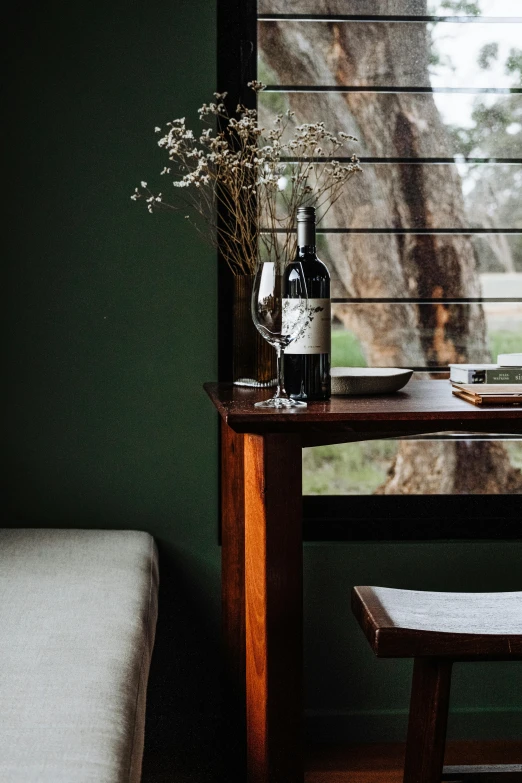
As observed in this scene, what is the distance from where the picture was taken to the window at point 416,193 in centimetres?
210

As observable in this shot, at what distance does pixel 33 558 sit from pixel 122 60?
3.93 feet

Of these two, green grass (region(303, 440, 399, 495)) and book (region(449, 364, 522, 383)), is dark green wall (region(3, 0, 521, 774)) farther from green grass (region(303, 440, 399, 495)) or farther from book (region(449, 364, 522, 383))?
book (region(449, 364, 522, 383))

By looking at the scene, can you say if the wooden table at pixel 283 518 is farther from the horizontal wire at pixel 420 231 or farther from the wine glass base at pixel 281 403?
the horizontal wire at pixel 420 231

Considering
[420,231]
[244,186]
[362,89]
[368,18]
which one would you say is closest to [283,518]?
[244,186]

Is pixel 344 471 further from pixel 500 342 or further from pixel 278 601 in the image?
pixel 278 601

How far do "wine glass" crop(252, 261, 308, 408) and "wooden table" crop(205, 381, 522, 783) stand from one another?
0.37ft

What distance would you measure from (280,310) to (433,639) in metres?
0.63

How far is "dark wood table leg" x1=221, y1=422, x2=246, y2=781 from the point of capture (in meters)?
1.88

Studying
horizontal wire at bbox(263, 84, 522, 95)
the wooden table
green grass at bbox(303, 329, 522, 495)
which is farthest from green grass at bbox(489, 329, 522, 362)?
the wooden table

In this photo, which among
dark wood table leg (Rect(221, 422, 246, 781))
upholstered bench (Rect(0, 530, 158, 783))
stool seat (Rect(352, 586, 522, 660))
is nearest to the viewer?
upholstered bench (Rect(0, 530, 158, 783))

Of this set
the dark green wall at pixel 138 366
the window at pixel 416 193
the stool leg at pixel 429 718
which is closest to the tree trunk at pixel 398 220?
the window at pixel 416 193

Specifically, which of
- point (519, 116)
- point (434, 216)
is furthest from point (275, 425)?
point (519, 116)

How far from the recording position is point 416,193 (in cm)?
213

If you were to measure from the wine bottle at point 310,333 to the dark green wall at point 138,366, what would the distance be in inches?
24.3
